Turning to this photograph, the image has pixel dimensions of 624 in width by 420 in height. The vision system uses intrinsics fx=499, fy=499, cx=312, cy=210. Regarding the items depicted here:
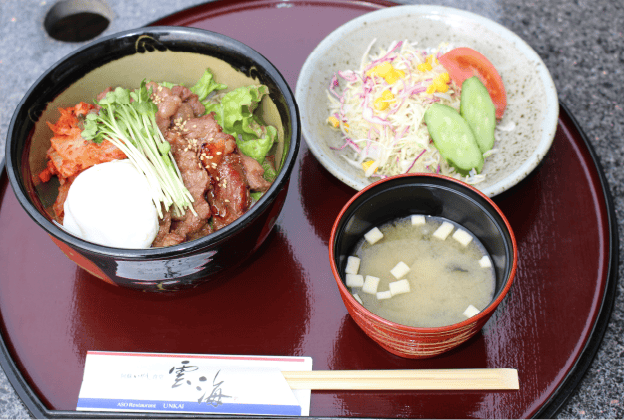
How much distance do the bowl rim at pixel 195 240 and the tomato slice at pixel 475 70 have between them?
2.15 ft

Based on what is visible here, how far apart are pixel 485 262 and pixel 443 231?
0.13 metres

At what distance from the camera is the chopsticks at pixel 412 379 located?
1145mm

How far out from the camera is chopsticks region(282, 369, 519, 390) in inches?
45.1

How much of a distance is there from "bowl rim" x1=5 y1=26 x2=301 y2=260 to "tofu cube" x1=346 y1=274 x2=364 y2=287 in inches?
11.3

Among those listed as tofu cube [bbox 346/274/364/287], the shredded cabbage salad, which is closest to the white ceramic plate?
the shredded cabbage salad

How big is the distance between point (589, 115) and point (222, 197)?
1.46 meters

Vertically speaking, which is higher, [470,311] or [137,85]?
[137,85]

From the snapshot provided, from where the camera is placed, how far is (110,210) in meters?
1.18

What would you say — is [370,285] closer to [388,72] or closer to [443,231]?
[443,231]

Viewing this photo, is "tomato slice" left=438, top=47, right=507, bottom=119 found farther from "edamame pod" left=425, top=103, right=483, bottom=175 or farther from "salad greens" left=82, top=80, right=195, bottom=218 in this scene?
"salad greens" left=82, top=80, right=195, bottom=218

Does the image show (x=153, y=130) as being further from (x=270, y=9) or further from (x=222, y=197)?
(x=270, y=9)

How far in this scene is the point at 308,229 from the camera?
143cm

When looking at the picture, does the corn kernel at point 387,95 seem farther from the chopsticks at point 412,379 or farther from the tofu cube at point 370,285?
the chopsticks at point 412,379

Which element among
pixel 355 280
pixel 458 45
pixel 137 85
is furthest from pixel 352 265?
pixel 458 45
